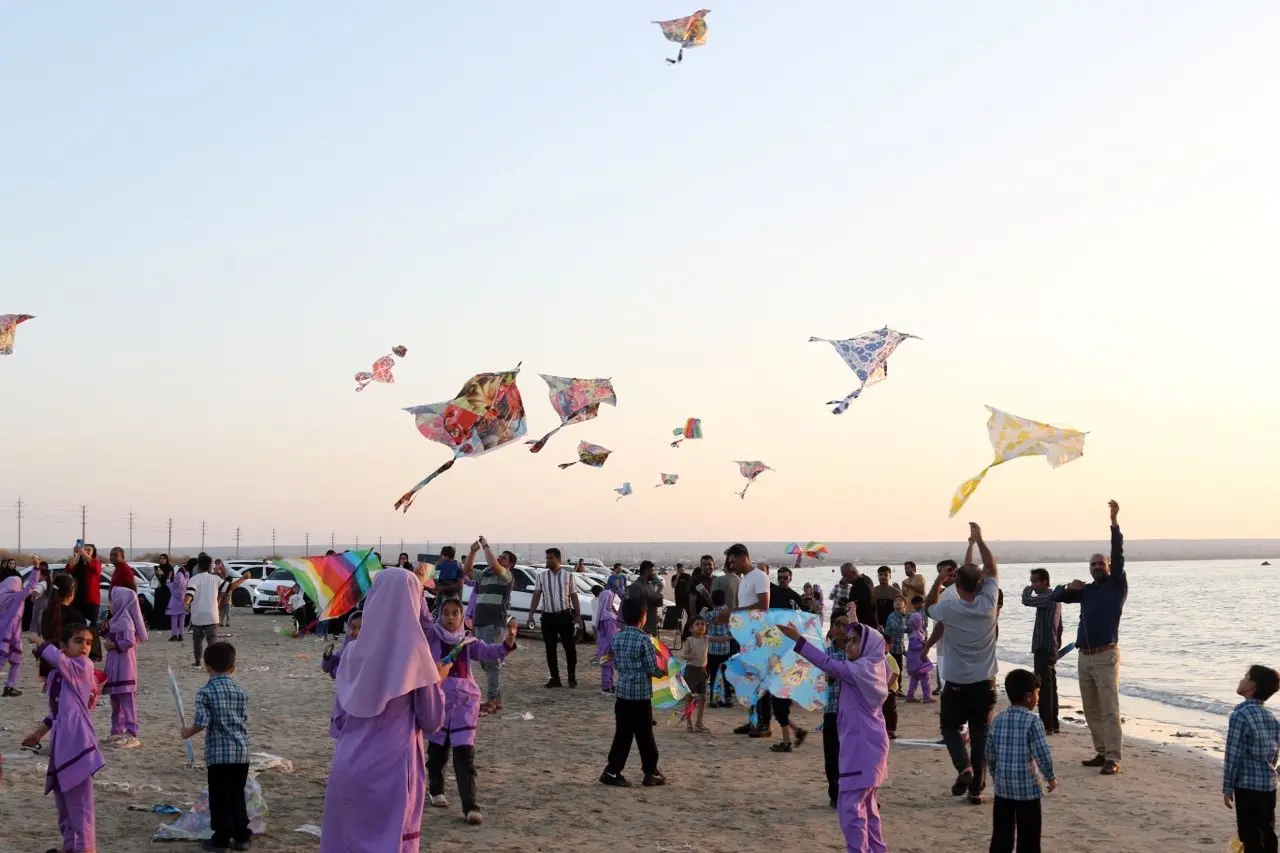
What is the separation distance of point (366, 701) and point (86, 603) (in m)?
10.6

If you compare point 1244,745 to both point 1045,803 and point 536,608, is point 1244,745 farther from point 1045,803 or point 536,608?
point 536,608

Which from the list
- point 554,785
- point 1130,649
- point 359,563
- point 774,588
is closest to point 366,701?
point 359,563

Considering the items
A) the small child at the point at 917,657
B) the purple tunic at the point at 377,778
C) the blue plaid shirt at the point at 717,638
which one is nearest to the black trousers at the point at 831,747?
the blue plaid shirt at the point at 717,638

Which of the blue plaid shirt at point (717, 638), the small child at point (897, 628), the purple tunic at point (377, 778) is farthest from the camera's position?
the small child at point (897, 628)

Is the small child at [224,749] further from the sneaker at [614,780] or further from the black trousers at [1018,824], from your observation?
the black trousers at [1018,824]

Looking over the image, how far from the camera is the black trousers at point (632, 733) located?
10.1m

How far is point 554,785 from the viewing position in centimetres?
1018

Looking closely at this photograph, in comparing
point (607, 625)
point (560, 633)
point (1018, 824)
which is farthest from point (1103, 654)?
point (560, 633)

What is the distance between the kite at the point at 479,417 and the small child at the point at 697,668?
4599 millimetres

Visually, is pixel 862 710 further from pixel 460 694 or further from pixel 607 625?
pixel 607 625

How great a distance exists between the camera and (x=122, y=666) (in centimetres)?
1140

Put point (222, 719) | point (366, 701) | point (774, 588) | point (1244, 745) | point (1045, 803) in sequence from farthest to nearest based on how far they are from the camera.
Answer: point (774, 588), point (1045, 803), point (222, 719), point (1244, 745), point (366, 701)

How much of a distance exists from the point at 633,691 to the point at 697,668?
3.92 meters

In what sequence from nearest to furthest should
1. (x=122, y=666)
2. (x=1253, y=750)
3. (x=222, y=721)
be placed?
(x=1253, y=750) < (x=222, y=721) < (x=122, y=666)
